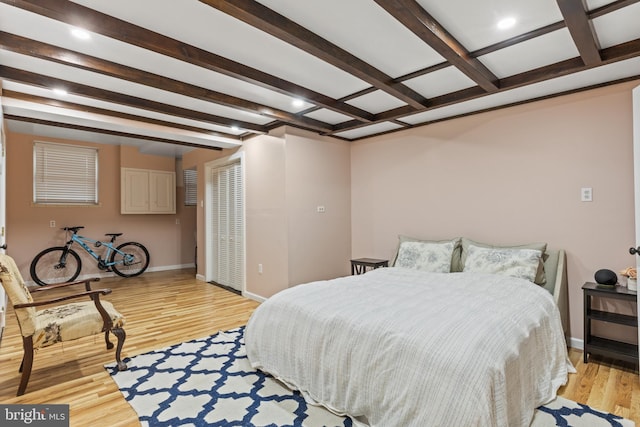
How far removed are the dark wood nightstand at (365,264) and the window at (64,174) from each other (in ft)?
17.0

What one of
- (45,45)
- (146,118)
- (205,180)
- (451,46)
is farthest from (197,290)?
A: (451,46)

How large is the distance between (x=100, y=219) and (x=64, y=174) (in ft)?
3.25

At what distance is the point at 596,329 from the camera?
9.40ft

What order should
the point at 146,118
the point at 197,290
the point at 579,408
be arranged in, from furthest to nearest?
the point at 197,290
the point at 146,118
the point at 579,408

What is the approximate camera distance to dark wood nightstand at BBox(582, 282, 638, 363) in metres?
2.45

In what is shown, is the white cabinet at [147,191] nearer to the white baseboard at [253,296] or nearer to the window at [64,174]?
the window at [64,174]

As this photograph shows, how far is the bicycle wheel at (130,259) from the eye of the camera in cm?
638

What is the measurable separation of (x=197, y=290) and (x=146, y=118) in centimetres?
277

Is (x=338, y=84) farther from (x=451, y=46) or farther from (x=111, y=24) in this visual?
(x=111, y=24)

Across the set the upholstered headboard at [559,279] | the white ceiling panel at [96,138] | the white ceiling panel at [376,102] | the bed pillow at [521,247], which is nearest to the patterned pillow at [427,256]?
the bed pillow at [521,247]

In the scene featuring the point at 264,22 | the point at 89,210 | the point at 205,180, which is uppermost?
the point at 264,22

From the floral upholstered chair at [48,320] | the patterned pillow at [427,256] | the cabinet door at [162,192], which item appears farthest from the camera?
the cabinet door at [162,192]

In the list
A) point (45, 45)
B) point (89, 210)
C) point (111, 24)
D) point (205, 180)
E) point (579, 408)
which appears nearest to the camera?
point (111, 24)

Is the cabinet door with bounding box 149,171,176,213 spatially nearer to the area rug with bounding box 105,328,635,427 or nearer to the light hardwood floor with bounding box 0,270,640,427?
the light hardwood floor with bounding box 0,270,640,427
